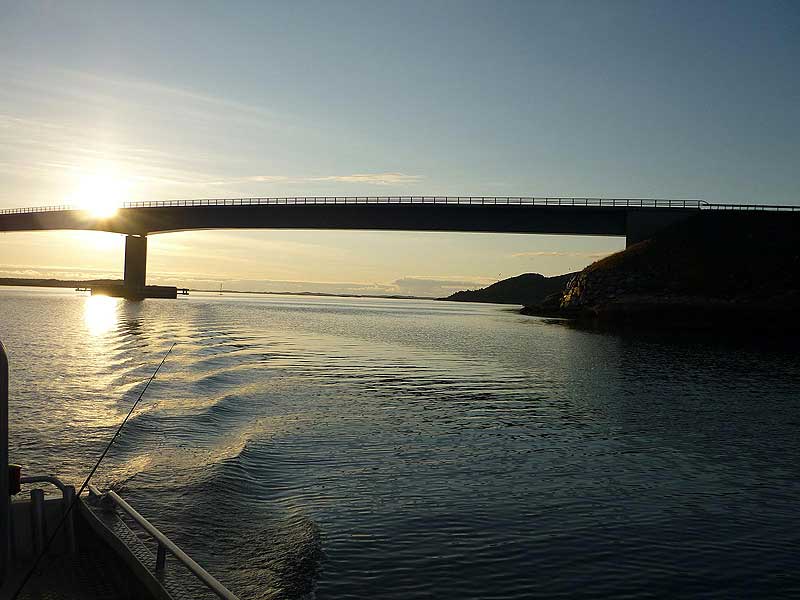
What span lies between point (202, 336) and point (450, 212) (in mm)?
51858

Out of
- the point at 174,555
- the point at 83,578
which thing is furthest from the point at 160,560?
the point at 83,578

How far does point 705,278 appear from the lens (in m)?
94.1

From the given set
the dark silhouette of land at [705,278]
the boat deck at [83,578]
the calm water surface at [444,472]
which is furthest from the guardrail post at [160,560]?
the dark silhouette of land at [705,278]

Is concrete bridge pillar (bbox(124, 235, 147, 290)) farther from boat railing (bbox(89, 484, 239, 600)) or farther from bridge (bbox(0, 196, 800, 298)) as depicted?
boat railing (bbox(89, 484, 239, 600))

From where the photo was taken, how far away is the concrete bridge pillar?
13250 cm

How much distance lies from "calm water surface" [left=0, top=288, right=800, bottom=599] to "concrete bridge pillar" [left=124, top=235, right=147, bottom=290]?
100084 millimetres

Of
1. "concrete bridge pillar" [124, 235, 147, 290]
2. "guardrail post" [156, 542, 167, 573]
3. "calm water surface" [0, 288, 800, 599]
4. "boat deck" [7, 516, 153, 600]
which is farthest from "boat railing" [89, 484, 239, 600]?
"concrete bridge pillar" [124, 235, 147, 290]

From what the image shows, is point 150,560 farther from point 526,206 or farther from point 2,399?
point 526,206

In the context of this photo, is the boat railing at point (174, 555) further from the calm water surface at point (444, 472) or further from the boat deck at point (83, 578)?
the calm water surface at point (444, 472)

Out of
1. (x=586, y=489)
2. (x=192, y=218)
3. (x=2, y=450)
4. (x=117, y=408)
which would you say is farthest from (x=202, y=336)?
(x=192, y=218)

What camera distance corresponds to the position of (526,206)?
3903 inches

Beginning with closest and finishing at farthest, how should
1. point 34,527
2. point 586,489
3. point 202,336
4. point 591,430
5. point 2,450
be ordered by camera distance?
point 2,450 < point 34,527 < point 586,489 < point 591,430 < point 202,336

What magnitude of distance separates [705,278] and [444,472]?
88.7 metres

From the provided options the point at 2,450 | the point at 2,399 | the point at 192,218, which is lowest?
the point at 2,450
